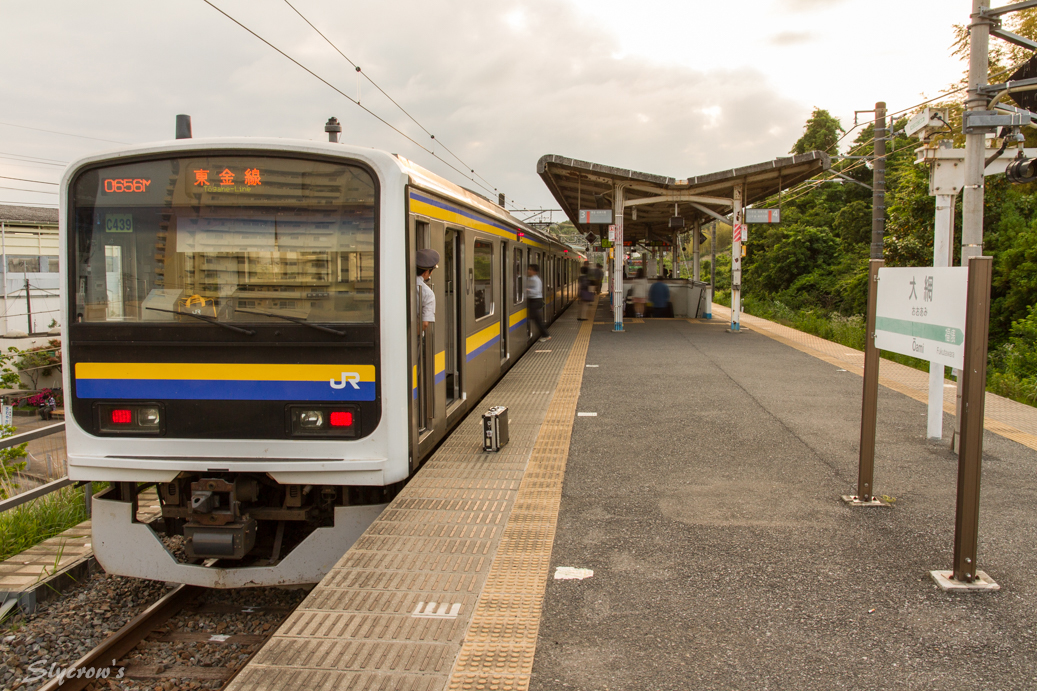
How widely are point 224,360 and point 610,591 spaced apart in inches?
A: 96.5

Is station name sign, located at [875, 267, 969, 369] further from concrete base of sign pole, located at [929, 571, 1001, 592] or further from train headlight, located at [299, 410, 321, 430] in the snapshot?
train headlight, located at [299, 410, 321, 430]

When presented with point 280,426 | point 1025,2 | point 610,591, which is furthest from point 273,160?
point 1025,2

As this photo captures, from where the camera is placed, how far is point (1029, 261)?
46.3ft

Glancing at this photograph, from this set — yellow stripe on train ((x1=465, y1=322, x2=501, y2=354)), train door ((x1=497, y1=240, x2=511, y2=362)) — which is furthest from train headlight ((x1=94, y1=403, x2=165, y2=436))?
train door ((x1=497, y1=240, x2=511, y2=362))

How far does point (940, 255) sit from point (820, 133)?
3771 cm

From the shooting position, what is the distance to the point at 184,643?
14.0 feet

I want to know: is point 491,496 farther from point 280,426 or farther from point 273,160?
point 273,160

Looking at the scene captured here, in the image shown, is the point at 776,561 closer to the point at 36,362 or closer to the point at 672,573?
the point at 672,573

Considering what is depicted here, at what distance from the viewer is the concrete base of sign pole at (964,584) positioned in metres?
3.60

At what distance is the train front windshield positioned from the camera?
4.14m

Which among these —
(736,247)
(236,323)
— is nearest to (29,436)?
(236,323)

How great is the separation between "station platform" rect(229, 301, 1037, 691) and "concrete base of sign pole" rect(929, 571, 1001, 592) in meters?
0.06

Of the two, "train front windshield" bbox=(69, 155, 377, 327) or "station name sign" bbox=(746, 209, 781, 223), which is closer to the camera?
"train front windshield" bbox=(69, 155, 377, 327)

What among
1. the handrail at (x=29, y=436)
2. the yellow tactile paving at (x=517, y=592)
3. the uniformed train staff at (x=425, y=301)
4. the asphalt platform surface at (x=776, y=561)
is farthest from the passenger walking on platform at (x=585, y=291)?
the handrail at (x=29, y=436)
